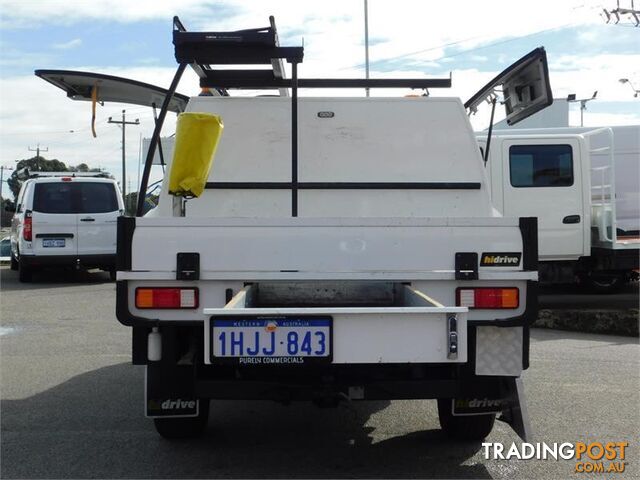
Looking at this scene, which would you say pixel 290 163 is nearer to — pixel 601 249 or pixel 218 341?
pixel 218 341

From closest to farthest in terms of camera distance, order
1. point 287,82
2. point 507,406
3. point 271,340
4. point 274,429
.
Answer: point 271,340 → point 507,406 → point 274,429 → point 287,82

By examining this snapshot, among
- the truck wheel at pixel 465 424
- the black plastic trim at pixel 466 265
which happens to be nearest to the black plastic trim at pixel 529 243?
the black plastic trim at pixel 466 265

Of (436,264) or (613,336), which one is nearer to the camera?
(436,264)

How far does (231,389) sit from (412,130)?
8.80 ft

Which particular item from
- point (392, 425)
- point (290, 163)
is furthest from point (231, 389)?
point (290, 163)

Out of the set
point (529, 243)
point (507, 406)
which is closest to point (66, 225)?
point (507, 406)

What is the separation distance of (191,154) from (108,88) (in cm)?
191

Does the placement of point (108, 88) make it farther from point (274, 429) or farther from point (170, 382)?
point (274, 429)

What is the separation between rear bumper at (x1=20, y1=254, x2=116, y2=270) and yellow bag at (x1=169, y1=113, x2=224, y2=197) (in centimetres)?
1035

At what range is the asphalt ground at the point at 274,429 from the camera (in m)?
4.10

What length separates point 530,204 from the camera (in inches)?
415

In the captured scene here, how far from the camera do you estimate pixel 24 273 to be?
14.0 m

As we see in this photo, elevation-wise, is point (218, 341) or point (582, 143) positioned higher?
point (582, 143)

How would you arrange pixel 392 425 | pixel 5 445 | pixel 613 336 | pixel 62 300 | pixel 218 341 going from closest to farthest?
pixel 218 341, pixel 5 445, pixel 392 425, pixel 613 336, pixel 62 300
